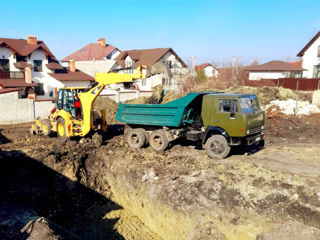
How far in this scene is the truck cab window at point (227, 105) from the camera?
8.93m

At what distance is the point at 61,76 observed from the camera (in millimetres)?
27281

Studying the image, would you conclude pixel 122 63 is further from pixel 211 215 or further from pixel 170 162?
pixel 211 215

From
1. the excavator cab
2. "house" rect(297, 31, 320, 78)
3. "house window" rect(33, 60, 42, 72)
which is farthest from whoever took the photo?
"house" rect(297, 31, 320, 78)

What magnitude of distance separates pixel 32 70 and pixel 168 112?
20.9 meters

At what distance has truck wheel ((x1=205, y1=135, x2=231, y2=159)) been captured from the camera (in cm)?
916

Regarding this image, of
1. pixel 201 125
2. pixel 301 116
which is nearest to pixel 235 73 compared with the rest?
pixel 301 116

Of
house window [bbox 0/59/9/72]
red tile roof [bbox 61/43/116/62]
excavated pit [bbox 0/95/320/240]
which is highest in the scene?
red tile roof [bbox 61/43/116/62]

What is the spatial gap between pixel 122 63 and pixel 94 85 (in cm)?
2690

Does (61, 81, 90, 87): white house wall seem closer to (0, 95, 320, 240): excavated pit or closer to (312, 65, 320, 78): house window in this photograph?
(0, 95, 320, 240): excavated pit

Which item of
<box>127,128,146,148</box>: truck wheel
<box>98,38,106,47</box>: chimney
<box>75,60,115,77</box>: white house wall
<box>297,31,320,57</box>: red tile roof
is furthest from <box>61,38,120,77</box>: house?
<box>127,128,146,148</box>: truck wheel

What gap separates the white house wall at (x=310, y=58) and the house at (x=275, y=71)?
1027mm

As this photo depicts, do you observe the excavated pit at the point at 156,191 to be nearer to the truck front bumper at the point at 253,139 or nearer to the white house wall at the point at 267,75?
Answer: the truck front bumper at the point at 253,139

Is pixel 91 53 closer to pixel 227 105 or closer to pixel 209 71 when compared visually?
pixel 209 71

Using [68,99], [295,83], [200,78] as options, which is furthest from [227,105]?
[200,78]
